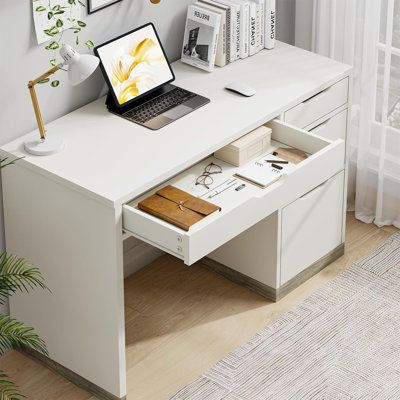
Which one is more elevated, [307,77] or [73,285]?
[307,77]

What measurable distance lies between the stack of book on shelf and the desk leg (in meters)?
0.83

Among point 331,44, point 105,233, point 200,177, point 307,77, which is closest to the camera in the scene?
point 105,233

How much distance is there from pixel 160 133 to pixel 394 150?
1.10 meters

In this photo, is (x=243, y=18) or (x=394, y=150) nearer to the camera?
(x=243, y=18)

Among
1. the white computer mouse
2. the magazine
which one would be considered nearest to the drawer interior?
the white computer mouse

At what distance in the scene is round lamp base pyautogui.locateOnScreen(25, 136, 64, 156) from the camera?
10.7 feet

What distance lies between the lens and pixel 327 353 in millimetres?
3596

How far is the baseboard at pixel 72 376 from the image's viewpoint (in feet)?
11.2

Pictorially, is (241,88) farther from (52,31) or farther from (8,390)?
(8,390)

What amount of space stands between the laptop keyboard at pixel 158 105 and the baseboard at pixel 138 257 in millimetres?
605

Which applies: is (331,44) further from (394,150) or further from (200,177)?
(200,177)

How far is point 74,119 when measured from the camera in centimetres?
Result: 350

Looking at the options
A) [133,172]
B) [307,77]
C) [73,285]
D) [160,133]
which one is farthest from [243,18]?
[73,285]

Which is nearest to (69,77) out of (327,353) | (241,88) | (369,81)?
(241,88)
